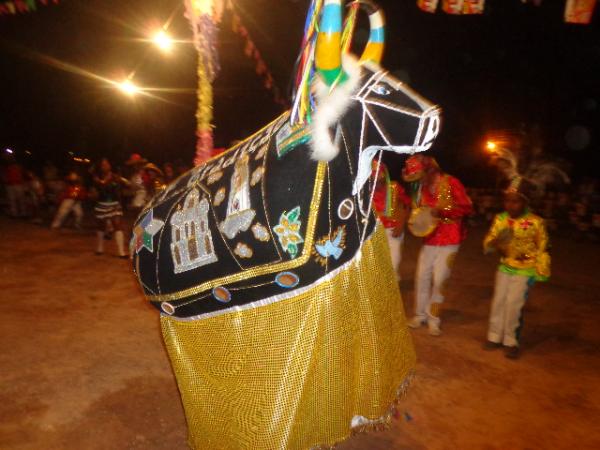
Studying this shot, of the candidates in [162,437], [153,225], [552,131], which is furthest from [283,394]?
[552,131]

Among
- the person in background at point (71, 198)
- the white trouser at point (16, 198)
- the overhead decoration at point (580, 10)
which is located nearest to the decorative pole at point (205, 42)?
the overhead decoration at point (580, 10)

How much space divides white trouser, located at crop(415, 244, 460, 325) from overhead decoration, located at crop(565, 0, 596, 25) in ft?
10.4

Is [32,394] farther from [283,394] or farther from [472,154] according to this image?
[472,154]

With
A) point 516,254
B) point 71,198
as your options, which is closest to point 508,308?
point 516,254

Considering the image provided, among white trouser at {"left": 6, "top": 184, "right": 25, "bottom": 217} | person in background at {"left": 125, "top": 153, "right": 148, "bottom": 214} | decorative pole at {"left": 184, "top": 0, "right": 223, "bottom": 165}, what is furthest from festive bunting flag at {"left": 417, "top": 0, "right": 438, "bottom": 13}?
white trouser at {"left": 6, "top": 184, "right": 25, "bottom": 217}

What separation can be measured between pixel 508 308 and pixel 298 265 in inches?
123

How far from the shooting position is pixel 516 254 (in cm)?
396

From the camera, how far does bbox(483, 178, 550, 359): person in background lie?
388 centimetres

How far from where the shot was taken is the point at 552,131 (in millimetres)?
16328

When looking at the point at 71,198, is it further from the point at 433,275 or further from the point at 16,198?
the point at 433,275

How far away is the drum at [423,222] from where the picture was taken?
421 cm

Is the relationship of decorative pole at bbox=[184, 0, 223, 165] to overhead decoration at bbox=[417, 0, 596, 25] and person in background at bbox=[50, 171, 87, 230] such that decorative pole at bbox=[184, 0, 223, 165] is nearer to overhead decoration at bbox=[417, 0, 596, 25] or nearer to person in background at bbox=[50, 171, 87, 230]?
overhead decoration at bbox=[417, 0, 596, 25]

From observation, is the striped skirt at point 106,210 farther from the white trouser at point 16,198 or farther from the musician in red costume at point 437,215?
the white trouser at point 16,198

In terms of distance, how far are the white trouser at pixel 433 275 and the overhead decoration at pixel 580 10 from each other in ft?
10.4
